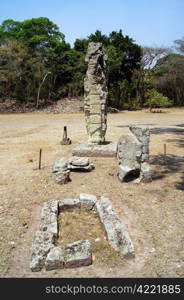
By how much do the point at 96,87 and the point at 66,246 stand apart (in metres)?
6.89

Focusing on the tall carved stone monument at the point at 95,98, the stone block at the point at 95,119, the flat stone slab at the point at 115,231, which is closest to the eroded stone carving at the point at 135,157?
the flat stone slab at the point at 115,231

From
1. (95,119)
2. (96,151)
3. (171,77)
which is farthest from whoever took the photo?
(171,77)

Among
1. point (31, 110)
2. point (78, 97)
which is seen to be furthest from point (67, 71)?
point (31, 110)

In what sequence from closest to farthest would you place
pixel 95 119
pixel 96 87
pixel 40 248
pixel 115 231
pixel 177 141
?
pixel 40 248, pixel 115 231, pixel 96 87, pixel 95 119, pixel 177 141

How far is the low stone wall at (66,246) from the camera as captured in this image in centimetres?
339

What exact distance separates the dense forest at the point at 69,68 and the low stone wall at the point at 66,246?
22.9m

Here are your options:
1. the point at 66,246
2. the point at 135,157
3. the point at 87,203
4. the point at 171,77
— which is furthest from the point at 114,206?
the point at 171,77

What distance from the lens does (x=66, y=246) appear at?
3.60m

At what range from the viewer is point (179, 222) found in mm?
4535

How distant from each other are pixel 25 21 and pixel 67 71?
30.8ft

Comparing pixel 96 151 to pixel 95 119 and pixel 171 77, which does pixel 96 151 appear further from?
pixel 171 77

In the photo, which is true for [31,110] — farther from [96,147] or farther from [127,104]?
[96,147]

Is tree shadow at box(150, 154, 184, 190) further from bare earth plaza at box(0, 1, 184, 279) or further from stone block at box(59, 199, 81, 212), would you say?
stone block at box(59, 199, 81, 212)

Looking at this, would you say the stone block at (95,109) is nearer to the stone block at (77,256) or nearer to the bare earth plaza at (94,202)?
the bare earth plaza at (94,202)
